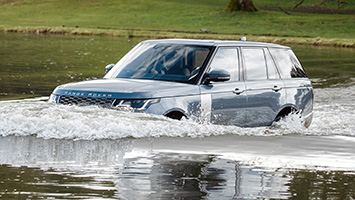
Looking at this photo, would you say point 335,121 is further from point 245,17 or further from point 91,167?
point 245,17

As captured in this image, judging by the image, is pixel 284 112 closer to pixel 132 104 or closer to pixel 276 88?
pixel 276 88

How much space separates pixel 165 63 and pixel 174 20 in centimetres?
6113

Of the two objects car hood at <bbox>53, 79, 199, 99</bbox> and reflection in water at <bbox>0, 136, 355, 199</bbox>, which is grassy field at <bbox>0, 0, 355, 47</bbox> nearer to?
car hood at <bbox>53, 79, 199, 99</bbox>

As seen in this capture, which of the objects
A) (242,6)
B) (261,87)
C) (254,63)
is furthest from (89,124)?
(242,6)

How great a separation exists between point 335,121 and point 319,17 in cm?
5769

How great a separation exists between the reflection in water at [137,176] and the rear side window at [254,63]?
279 centimetres

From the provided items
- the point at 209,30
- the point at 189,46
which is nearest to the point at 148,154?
the point at 189,46

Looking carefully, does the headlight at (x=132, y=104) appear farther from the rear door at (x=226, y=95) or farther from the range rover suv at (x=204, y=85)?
the rear door at (x=226, y=95)

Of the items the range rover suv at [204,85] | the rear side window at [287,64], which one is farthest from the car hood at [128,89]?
the rear side window at [287,64]

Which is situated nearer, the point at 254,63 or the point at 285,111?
the point at 254,63

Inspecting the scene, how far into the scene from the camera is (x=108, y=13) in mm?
80250

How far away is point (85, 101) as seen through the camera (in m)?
10.2

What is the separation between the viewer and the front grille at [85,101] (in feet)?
33.0

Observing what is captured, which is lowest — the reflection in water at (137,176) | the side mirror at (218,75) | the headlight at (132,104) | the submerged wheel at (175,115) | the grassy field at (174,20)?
the grassy field at (174,20)
